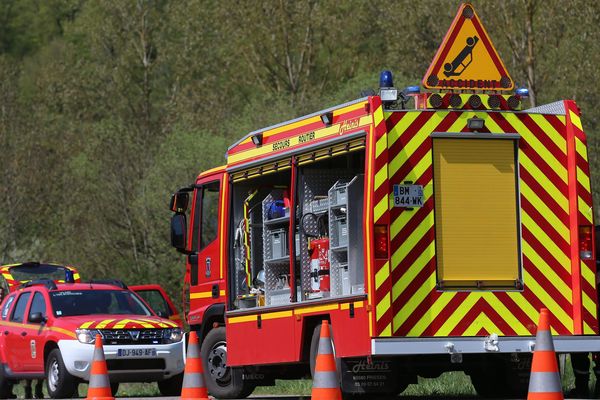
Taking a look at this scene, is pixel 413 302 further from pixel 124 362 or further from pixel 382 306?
pixel 124 362

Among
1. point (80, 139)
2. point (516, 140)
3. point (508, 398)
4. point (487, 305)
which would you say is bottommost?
point (508, 398)

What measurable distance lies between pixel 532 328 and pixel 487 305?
1.65ft

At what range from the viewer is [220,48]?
5953 cm

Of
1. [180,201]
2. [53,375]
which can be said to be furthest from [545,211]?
[53,375]

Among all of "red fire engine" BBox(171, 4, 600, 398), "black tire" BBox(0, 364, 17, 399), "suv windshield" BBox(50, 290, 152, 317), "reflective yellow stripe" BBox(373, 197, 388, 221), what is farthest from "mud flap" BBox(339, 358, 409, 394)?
"black tire" BBox(0, 364, 17, 399)

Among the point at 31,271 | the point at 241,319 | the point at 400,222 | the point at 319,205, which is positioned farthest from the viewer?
the point at 31,271

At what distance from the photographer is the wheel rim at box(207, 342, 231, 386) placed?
16.5 meters

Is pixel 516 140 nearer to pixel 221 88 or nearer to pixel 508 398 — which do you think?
pixel 508 398

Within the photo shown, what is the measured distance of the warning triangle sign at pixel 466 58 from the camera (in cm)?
1373

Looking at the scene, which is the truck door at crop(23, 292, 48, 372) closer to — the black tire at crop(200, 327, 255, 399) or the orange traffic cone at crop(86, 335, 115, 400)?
the black tire at crop(200, 327, 255, 399)

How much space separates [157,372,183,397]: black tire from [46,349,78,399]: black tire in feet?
4.21

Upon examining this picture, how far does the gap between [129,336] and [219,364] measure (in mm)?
2632

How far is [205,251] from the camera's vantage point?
17.0 metres

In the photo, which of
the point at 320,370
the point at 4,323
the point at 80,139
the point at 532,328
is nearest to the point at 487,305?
the point at 532,328
